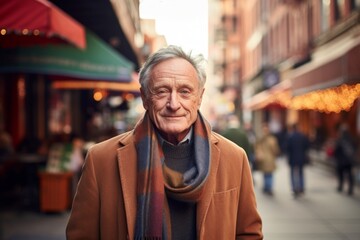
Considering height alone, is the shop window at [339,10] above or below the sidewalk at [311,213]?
above

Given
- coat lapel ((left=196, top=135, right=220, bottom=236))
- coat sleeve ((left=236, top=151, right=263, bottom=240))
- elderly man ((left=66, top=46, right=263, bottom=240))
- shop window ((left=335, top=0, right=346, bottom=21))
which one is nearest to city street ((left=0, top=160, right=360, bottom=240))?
coat sleeve ((left=236, top=151, right=263, bottom=240))

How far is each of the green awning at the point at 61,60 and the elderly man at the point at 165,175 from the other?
22.3ft

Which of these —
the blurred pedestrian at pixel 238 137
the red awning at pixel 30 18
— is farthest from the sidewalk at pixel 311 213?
the red awning at pixel 30 18

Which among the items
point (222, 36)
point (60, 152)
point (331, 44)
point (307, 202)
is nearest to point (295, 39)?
point (331, 44)

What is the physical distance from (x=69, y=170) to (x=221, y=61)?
72.8m

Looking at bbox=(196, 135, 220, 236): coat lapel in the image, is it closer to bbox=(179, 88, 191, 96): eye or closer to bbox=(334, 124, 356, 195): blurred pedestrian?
bbox=(179, 88, 191, 96): eye

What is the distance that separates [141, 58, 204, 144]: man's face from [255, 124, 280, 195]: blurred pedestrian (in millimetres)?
11770

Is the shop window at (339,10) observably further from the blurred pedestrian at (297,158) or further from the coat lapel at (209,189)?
the coat lapel at (209,189)

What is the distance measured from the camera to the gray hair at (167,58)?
2.89 m

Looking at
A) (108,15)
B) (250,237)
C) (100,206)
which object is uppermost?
(108,15)

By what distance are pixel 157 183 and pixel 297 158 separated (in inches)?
477

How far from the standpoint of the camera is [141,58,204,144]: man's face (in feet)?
9.37

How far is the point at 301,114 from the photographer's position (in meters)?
30.4

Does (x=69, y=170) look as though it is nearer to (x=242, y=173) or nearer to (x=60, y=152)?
(x=60, y=152)
